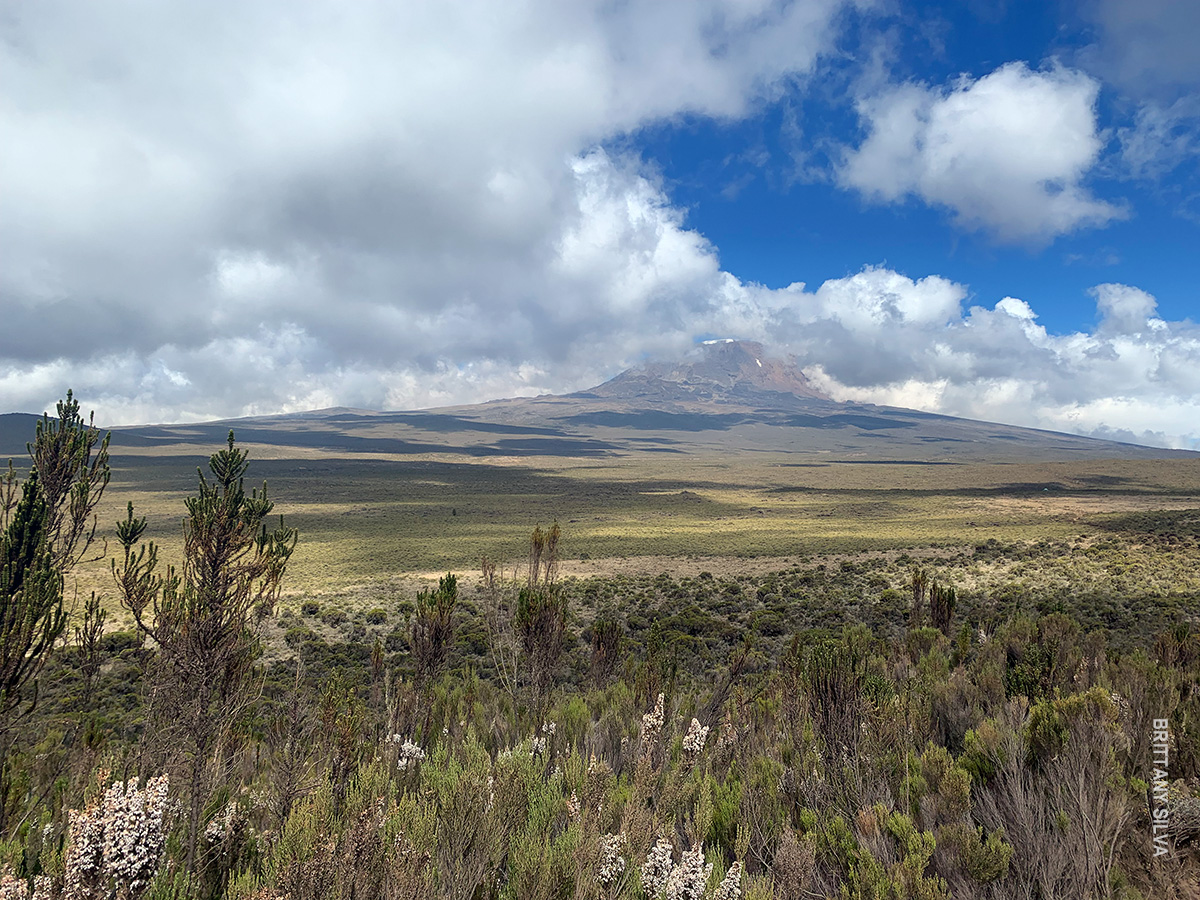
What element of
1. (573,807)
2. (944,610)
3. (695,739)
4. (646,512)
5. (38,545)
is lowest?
(646,512)

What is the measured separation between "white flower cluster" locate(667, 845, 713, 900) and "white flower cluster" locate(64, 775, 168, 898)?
332cm

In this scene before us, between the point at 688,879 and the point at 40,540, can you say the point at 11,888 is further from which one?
the point at 40,540

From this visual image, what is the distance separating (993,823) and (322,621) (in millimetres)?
→ 24575

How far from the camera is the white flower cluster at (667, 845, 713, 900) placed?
12.3 ft

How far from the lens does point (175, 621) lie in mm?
4520

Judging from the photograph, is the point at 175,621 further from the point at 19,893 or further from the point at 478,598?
the point at 478,598

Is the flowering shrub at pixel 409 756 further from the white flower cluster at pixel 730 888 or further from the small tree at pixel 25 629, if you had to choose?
the white flower cluster at pixel 730 888

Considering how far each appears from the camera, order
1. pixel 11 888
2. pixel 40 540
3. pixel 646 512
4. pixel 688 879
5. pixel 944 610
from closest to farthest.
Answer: pixel 11 888 < pixel 688 879 < pixel 40 540 < pixel 944 610 < pixel 646 512

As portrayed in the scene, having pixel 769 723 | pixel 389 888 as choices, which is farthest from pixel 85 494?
pixel 769 723

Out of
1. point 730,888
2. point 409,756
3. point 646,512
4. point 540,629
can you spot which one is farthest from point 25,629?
point 646,512

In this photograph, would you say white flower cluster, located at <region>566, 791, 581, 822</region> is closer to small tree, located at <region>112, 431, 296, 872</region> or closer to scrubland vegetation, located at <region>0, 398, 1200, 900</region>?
scrubland vegetation, located at <region>0, 398, 1200, 900</region>

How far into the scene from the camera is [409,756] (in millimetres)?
6754

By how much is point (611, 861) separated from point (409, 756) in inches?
149

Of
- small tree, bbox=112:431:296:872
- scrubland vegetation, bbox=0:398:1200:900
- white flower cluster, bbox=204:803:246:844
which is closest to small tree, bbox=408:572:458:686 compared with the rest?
scrubland vegetation, bbox=0:398:1200:900
